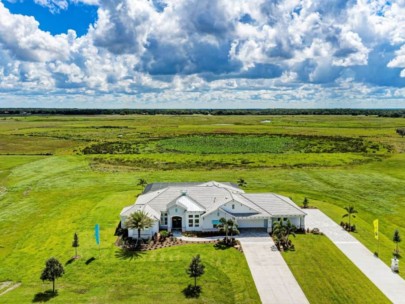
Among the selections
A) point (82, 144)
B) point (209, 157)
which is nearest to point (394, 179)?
point (209, 157)

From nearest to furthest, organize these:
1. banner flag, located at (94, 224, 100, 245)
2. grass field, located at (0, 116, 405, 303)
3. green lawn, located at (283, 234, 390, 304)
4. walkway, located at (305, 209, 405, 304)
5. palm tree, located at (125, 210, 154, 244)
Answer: green lawn, located at (283, 234, 390, 304) < walkway, located at (305, 209, 405, 304) < grass field, located at (0, 116, 405, 303) < banner flag, located at (94, 224, 100, 245) < palm tree, located at (125, 210, 154, 244)

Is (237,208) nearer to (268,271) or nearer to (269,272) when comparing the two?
(268,271)

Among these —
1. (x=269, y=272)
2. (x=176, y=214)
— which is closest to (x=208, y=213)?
(x=176, y=214)

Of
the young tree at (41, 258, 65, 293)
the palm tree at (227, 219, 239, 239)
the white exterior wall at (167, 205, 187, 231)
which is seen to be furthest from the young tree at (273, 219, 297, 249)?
the young tree at (41, 258, 65, 293)

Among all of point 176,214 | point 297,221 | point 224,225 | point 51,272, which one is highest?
point 176,214

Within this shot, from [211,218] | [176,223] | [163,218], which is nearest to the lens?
[211,218]

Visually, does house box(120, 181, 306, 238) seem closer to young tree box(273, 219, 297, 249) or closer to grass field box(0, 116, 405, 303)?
young tree box(273, 219, 297, 249)

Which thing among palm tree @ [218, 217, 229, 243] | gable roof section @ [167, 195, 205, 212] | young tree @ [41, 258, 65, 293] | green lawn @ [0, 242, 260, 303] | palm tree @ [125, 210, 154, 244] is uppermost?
gable roof section @ [167, 195, 205, 212]
